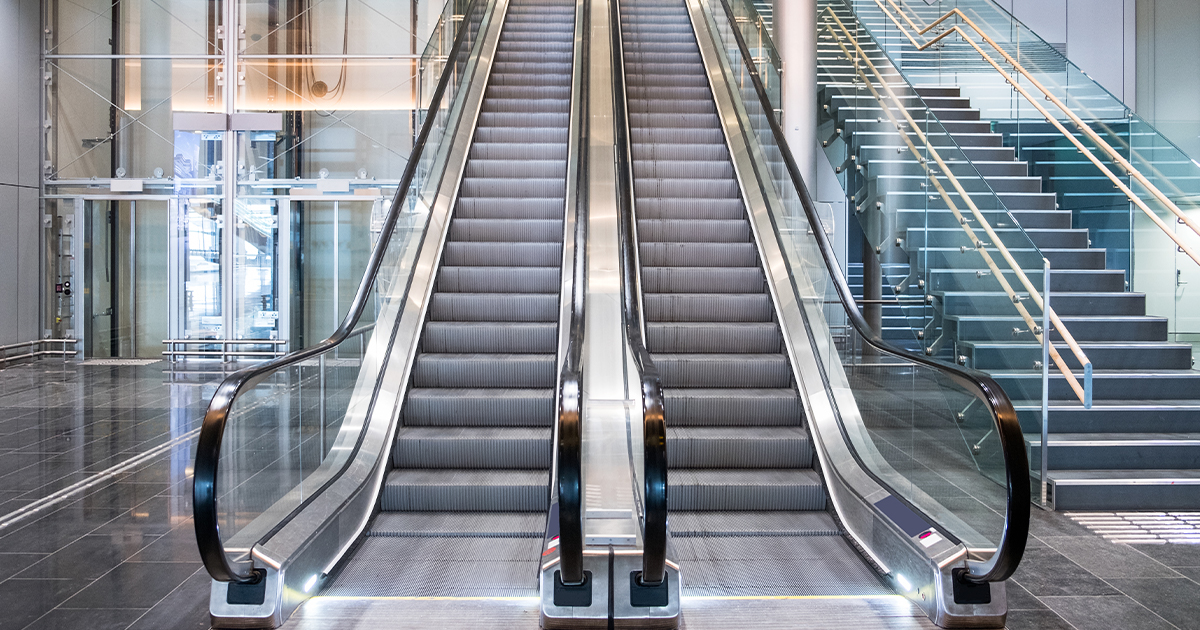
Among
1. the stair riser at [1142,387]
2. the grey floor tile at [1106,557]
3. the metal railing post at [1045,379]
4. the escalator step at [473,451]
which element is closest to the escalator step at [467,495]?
the escalator step at [473,451]

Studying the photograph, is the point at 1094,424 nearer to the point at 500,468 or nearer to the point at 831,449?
the point at 831,449

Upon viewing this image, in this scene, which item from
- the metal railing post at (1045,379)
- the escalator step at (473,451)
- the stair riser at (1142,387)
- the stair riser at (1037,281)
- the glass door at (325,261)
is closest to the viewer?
the escalator step at (473,451)

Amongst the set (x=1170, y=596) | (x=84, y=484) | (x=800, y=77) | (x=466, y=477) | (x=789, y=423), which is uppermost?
(x=800, y=77)

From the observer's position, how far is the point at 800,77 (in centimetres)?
861

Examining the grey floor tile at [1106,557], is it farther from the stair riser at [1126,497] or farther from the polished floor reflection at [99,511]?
the polished floor reflection at [99,511]

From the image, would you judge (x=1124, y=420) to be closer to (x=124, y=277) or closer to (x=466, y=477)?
(x=466, y=477)

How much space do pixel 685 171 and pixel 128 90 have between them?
10.8m

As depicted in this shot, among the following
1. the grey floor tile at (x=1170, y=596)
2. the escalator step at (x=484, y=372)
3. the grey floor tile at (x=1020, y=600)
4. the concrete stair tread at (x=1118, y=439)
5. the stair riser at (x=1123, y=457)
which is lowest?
the grey floor tile at (x=1170, y=596)

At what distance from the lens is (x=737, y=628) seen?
3.25 metres

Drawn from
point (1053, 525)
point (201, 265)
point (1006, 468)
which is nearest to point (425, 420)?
point (1006, 468)

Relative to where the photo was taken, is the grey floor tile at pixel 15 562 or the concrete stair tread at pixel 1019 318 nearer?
the grey floor tile at pixel 15 562

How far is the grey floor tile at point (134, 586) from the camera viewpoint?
143 inches

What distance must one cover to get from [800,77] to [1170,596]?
6245 millimetres

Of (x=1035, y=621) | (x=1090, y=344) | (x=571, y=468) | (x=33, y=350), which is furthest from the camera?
(x=33, y=350)
